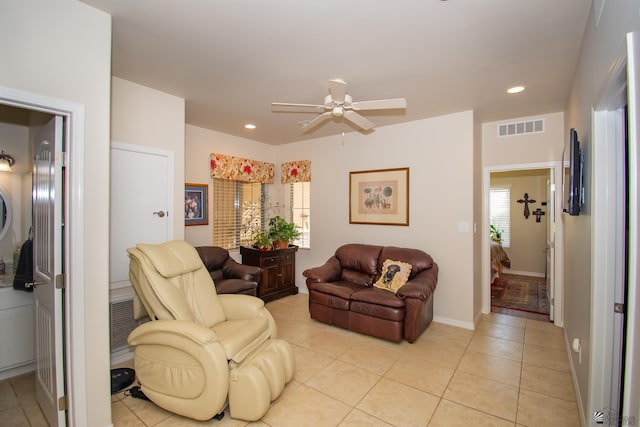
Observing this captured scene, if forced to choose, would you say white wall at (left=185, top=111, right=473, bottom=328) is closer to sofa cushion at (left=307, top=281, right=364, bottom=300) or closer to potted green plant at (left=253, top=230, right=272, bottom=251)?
potted green plant at (left=253, top=230, right=272, bottom=251)

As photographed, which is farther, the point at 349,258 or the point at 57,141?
the point at 349,258

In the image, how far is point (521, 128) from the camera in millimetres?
3930

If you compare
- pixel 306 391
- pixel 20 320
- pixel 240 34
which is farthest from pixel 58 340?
pixel 240 34

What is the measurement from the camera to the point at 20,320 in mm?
2625

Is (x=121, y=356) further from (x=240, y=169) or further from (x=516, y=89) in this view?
(x=516, y=89)

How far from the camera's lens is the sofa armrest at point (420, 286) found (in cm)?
319

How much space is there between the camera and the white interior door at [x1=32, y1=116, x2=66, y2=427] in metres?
1.76

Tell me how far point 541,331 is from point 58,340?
4692 millimetres

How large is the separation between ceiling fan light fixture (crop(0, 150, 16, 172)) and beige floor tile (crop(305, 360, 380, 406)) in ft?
11.2

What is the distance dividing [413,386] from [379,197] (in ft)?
8.43

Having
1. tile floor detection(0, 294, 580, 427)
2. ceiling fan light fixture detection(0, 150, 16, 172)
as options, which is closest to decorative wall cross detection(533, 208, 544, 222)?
tile floor detection(0, 294, 580, 427)

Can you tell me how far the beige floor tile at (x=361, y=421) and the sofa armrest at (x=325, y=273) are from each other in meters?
1.84

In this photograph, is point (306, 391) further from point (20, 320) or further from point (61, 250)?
point (20, 320)

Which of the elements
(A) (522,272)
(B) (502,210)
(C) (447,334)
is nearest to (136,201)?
(C) (447,334)
